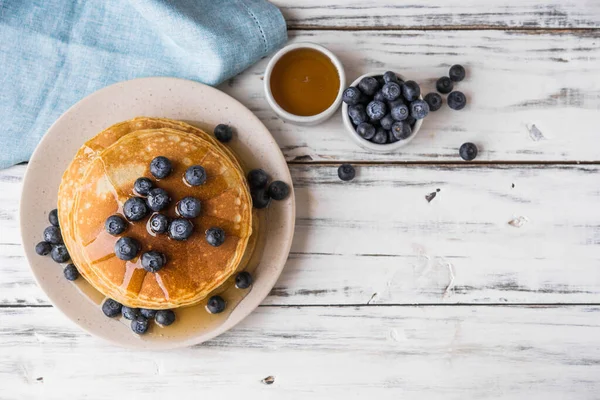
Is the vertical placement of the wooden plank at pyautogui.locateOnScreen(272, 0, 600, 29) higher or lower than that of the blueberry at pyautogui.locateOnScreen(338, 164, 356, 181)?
higher

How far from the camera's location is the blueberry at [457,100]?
156 centimetres

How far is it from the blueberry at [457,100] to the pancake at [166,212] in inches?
26.1

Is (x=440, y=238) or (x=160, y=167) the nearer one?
(x=160, y=167)

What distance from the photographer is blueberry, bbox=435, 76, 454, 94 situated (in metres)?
1.57

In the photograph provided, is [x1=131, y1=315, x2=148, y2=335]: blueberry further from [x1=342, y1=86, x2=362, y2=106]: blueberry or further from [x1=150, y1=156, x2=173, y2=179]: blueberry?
[x1=342, y1=86, x2=362, y2=106]: blueberry

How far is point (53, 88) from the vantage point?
1.54m

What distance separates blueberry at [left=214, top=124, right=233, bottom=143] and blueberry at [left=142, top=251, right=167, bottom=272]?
1.20 ft

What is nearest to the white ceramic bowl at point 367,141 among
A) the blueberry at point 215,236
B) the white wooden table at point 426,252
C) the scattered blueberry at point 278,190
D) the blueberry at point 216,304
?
the white wooden table at point 426,252

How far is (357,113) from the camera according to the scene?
4.74 feet

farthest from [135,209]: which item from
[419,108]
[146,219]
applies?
[419,108]

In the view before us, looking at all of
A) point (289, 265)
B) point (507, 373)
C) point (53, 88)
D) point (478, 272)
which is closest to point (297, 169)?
point (289, 265)

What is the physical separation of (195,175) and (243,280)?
33 centimetres

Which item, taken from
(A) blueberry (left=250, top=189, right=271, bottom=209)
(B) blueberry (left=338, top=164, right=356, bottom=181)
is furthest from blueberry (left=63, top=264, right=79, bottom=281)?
(B) blueberry (left=338, top=164, right=356, bottom=181)

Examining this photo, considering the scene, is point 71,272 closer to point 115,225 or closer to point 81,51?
point 115,225
